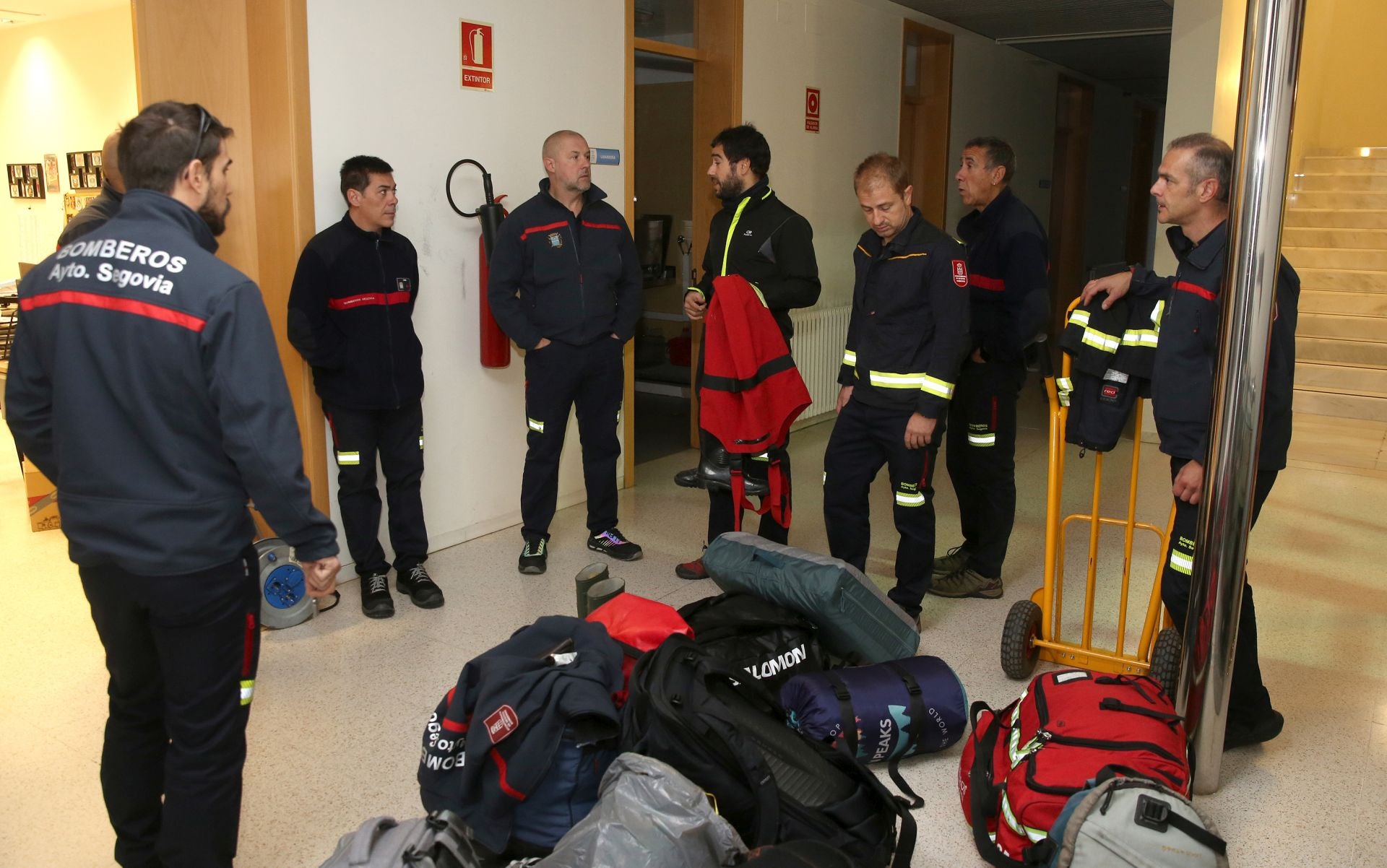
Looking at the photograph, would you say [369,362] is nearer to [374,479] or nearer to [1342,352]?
[374,479]

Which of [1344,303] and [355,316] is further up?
[355,316]

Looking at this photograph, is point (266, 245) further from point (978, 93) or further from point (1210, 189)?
point (978, 93)

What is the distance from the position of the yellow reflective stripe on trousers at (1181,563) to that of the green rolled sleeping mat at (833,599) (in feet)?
2.63

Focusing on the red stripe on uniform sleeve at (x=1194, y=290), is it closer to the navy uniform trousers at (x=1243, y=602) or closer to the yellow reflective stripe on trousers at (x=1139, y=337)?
the yellow reflective stripe on trousers at (x=1139, y=337)

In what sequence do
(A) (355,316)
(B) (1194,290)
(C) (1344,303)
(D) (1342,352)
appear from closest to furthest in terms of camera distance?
(B) (1194,290)
(A) (355,316)
(D) (1342,352)
(C) (1344,303)

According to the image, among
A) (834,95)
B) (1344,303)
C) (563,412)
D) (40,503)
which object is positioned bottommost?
(40,503)

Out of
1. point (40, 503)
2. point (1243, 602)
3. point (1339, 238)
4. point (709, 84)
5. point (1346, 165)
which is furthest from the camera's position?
point (1346, 165)

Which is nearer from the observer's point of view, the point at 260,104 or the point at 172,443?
the point at 172,443

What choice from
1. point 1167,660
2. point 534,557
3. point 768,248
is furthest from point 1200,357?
point 534,557

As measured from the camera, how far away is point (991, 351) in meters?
4.09

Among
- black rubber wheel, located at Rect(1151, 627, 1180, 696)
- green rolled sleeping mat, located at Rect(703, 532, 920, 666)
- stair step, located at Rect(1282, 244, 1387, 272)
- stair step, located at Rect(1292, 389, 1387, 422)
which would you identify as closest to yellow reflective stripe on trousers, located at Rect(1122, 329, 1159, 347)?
black rubber wheel, located at Rect(1151, 627, 1180, 696)

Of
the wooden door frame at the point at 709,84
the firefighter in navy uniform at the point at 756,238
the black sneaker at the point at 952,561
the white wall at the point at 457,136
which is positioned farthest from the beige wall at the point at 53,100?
the black sneaker at the point at 952,561

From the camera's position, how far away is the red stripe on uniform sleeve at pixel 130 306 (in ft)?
6.20

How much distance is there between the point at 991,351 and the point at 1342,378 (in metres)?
5.07
